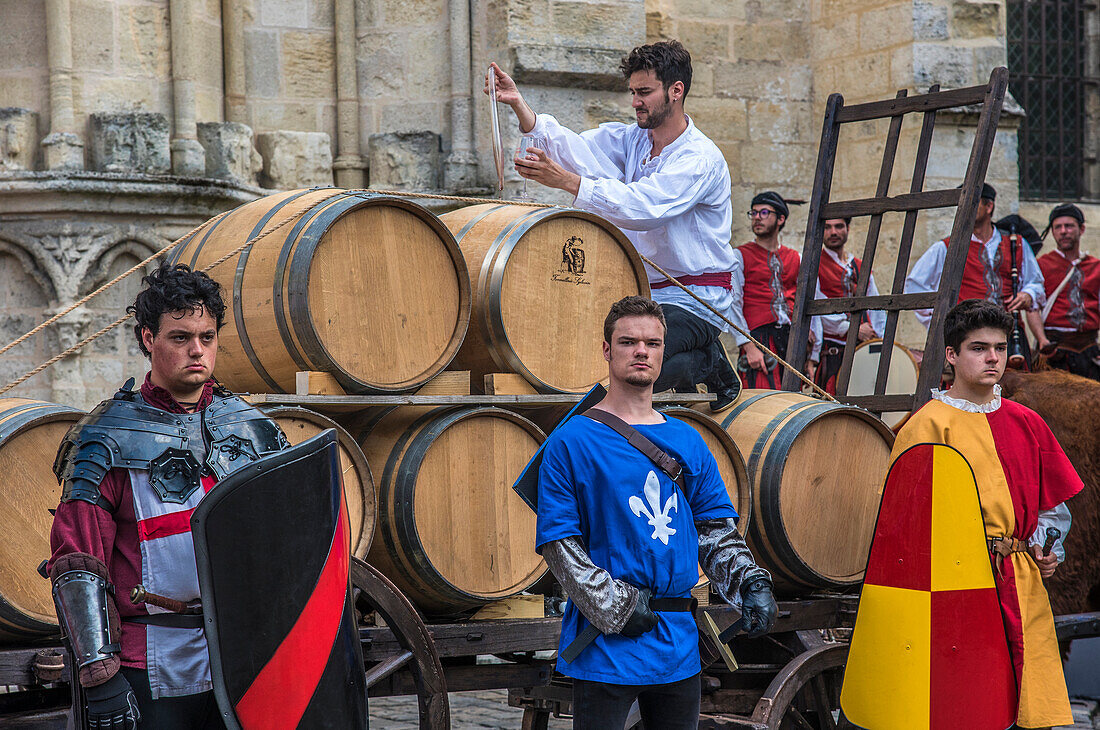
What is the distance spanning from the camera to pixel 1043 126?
32.1 ft

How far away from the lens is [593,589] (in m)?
2.83

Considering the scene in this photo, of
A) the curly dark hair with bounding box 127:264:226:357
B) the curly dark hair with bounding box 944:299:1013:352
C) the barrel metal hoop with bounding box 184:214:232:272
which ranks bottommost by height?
the curly dark hair with bounding box 944:299:1013:352

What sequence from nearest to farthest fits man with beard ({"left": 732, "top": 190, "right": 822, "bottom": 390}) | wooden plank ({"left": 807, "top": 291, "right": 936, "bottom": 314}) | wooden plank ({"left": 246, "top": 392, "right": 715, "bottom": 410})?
wooden plank ({"left": 246, "top": 392, "right": 715, "bottom": 410}), wooden plank ({"left": 807, "top": 291, "right": 936, "bottom": 314}), man with beard ({"left": 732, "top": 190, "right": 822, "bottom": 390})

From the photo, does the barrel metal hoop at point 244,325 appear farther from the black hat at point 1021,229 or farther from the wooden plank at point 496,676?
the black hat at point 1021,229

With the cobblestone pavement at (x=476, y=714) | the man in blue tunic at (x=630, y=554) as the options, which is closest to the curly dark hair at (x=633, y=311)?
the man in blue tunic at (x=630, y=554)

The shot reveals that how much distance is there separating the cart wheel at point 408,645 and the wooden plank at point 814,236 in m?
2.26

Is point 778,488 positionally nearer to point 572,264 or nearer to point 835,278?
point 572,264

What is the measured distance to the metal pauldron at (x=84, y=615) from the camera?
2.53 m

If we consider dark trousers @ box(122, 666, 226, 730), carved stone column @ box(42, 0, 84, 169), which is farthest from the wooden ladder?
carved stone column @ box(42, 0, 84, 169)

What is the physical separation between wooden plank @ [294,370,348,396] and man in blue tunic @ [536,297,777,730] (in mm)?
913

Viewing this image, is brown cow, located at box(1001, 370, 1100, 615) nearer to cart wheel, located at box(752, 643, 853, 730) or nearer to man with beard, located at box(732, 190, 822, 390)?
cart wheel, located at box(752, 643, 853, 730)

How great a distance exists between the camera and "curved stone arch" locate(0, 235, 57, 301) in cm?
641

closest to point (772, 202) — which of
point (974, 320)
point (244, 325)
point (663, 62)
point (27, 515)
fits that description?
point (663, 62)

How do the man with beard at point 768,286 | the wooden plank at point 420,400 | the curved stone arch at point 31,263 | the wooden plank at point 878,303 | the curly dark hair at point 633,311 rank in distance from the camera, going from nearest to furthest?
the curly dark hair at point 633,311, the wooden plank at point 420,400, the wooden plank at point 878,303, the curved stone arch at point 31,263, the man with beard at point 768,286
